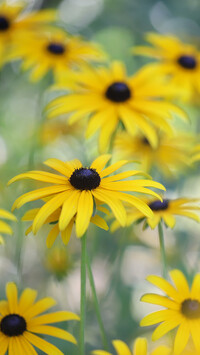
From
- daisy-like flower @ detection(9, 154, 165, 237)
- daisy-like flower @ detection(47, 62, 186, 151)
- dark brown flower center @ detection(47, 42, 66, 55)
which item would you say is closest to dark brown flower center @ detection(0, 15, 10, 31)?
dark brown flower center @ detection(47, 42, 66, 55)

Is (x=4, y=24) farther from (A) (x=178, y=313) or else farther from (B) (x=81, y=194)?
(A) (x=178, y=313)

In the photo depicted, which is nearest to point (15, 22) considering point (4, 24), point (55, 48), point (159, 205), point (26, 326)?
point (4, 24)

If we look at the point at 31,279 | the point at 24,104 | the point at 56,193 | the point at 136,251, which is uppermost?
the point at 56,193

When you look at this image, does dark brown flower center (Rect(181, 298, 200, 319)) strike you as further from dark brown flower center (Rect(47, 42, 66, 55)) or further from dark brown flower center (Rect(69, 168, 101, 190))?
dark brown flower center (Rect(47, 42, 66, 55))

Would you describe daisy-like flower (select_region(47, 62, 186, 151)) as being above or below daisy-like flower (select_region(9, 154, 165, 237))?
below

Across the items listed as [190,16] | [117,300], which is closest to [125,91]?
[117,300]

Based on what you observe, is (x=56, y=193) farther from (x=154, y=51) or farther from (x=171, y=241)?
(x=171, y=241)
